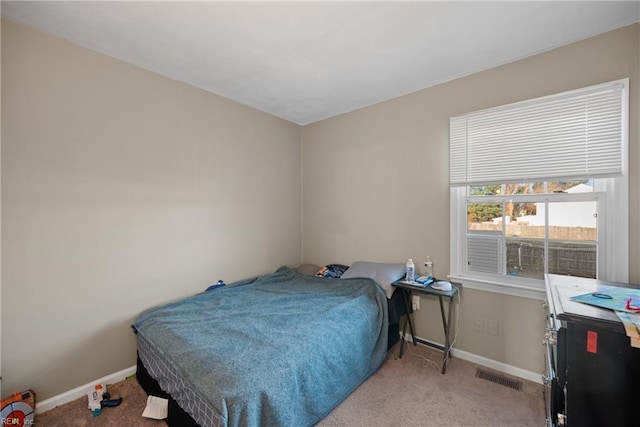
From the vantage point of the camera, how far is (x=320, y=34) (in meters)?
1.83

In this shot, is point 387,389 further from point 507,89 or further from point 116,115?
point 116,115

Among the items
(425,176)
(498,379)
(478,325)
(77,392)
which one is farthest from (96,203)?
(498,379)

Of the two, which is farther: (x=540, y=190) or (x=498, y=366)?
(x=498, y=366)

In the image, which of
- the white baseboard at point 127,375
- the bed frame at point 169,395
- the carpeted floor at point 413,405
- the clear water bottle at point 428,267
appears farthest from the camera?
the clear water bottle at point 428,267

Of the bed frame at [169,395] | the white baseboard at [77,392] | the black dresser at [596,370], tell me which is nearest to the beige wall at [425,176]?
the bed frame at [169,395]

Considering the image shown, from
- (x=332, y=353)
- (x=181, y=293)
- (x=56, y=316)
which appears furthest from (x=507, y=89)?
(x=56, y=316)

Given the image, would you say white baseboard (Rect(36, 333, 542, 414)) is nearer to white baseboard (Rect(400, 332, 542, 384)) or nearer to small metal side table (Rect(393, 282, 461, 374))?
white baseboard (Rect(400, 332, 542, 384))

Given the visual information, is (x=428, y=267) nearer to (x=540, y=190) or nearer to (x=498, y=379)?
(x=498, y=379)

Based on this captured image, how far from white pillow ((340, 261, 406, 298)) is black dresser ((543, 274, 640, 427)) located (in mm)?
1434

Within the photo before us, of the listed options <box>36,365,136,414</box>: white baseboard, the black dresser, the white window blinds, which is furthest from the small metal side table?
<box>36,365,136,414</box>: white baseboard

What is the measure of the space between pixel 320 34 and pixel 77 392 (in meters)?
3.06

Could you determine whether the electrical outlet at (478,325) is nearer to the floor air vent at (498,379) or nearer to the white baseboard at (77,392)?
the floor air vent at (498,379)

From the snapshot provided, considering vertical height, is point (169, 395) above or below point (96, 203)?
below

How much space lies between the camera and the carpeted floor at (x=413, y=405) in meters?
1.70
